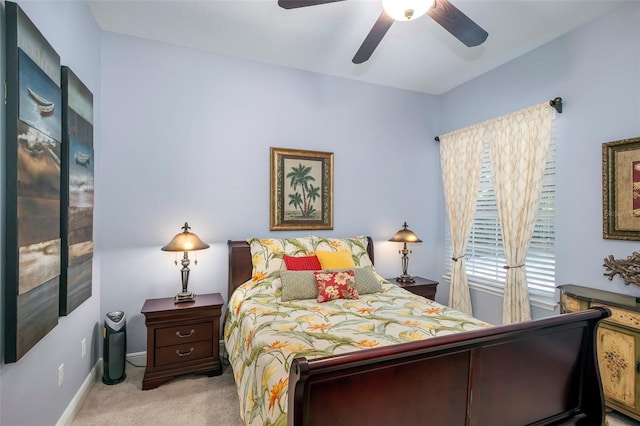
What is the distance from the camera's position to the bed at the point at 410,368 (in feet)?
3.84

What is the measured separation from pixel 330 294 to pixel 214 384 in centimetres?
122

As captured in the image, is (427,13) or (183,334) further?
(183,334)

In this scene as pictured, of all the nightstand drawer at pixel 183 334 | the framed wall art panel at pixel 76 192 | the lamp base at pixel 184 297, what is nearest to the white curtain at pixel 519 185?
the nightstand drawer at pixel 183 334

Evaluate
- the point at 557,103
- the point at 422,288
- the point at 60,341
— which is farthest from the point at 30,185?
the point at 557,103

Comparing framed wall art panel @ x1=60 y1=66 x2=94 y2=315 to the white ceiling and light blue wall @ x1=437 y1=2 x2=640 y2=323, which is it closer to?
the white ceiling

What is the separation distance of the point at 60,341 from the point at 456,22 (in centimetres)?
312

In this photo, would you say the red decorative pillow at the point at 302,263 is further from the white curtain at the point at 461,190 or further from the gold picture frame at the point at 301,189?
the white curtain at the point at 461,190

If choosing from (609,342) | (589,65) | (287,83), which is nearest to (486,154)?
(589,65)

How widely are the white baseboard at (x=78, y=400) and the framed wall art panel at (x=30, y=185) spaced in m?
0.74

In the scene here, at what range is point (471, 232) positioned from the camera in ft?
12.5

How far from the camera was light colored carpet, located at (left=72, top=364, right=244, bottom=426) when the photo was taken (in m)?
2.19

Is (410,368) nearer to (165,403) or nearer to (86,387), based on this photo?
(165,403)

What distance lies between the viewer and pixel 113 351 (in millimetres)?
2641

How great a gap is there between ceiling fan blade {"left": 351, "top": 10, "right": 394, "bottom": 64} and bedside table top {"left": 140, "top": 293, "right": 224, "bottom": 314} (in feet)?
7.62
